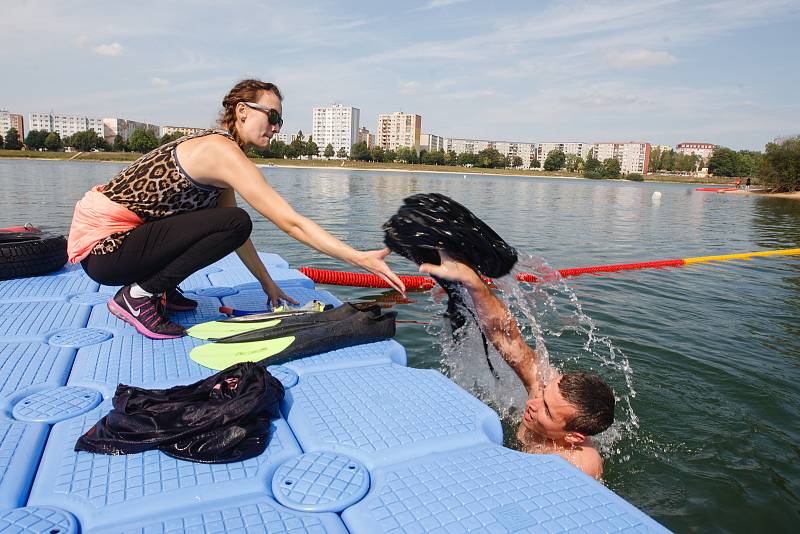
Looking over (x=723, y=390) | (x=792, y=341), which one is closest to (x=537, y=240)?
(x=792, y=341)

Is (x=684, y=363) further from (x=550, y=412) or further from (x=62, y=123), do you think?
(x=62, y=123)

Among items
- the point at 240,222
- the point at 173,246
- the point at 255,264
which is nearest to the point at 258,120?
the point at 240,222

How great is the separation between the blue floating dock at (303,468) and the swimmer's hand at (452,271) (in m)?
0.63

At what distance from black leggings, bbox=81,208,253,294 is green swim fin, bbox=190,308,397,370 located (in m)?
0.61

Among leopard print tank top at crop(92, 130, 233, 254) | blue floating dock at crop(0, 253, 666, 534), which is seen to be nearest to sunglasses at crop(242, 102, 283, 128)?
leopard print tank top at crop(92, 130, 233, 254)

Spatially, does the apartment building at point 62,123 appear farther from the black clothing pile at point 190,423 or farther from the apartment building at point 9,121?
the black clothing pile at point 190,423

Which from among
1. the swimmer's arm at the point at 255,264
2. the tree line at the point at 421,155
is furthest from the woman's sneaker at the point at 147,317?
the tree line at the point at 421,155

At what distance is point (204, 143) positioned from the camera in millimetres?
3115

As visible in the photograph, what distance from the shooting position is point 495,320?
3.37 metres

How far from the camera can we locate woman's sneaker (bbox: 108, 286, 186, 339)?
3.51 meters

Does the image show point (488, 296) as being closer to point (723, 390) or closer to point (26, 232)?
point (723, 390)

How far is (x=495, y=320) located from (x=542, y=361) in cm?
58

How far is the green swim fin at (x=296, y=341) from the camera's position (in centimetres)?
318

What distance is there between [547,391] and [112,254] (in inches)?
117
